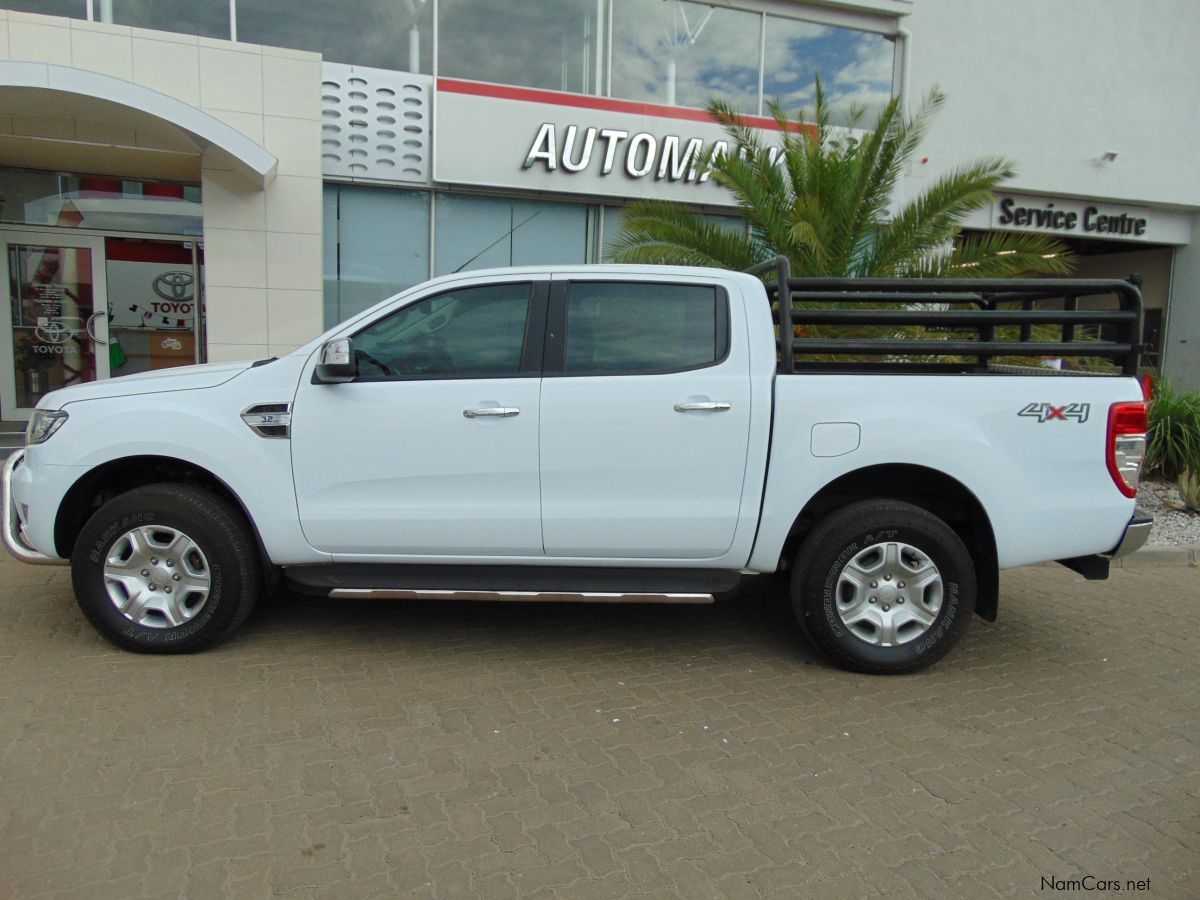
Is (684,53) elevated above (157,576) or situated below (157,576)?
above

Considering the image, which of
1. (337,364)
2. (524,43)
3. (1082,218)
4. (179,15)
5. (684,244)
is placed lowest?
(337,364)

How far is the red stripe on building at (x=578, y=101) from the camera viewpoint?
10562 mm

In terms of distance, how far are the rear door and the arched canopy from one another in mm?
5819

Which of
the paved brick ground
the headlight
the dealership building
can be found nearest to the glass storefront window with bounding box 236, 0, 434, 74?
the dealership building

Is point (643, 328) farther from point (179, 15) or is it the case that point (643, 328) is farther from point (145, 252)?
point (145, 252)

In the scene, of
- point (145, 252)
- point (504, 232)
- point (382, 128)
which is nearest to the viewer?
point (382, 128)

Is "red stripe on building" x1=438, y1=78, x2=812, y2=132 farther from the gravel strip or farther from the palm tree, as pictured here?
the gravel strip

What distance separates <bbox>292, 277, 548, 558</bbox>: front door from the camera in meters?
4.07

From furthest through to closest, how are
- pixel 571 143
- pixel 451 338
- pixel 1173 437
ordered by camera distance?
pixel 571 143, pixel 1173 437, pixel 451 338

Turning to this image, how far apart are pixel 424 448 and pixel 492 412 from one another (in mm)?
365

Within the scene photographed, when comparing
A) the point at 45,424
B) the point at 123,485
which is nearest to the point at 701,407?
the point at 123,485

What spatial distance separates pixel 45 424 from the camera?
13.9 ft

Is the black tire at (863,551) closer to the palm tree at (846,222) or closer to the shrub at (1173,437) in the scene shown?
the palm tree at (846,222)

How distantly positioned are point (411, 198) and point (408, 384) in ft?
24.2
